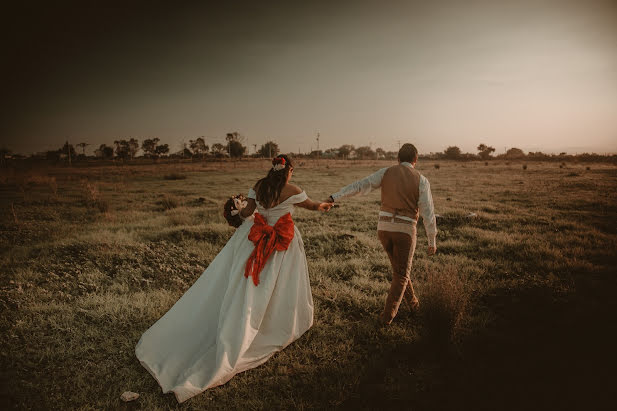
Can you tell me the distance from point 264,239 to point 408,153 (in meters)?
2.44

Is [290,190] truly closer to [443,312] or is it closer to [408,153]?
[408,153]

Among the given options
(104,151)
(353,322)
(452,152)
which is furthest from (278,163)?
(104,151)

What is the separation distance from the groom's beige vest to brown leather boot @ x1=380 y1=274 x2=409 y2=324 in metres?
0.97

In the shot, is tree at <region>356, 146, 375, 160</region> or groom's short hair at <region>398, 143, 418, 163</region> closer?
groom's short hair at <region>398, 143, 418, 163</region>

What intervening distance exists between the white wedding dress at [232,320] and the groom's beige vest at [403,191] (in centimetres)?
133

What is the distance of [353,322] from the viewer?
16.0ft

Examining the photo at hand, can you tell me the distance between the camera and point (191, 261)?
7.62 metres

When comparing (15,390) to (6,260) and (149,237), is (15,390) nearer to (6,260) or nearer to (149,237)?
(6,260)

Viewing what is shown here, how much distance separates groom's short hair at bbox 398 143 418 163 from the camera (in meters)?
4.43

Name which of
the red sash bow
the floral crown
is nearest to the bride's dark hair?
the floral crown

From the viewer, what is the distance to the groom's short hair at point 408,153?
4430mm

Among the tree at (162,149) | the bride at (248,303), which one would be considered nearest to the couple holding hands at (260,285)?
the bride at (248,303)

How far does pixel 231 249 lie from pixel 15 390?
2.90m

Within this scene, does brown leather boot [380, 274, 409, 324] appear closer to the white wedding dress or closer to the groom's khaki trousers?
the groom's khaki trousers
